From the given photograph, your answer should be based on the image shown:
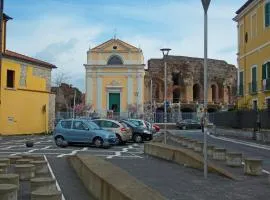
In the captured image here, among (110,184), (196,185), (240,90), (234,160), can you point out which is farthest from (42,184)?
(240,90)

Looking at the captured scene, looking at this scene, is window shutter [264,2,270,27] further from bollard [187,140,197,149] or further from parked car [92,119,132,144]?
bollard [187,140,197,149]

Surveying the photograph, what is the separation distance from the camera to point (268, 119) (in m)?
34.2

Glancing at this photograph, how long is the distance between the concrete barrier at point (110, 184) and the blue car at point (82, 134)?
14.5 m

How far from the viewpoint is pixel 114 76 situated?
8612 centimetres

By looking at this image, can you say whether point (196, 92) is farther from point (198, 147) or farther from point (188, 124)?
point (198, 147)

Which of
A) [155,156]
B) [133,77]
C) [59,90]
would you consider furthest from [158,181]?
[59,90]

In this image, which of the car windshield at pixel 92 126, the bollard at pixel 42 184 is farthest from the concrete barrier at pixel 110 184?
the car windshield at pixel 92 126

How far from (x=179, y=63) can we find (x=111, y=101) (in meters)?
17.9

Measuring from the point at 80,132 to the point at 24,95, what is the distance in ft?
59.6

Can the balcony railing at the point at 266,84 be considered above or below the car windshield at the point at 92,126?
above

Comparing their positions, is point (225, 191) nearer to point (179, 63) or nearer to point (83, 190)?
point (83, 190)

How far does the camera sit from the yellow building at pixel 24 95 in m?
42.2

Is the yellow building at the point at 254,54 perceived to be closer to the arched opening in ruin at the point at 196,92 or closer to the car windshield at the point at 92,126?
the car windshield at the point at 92,126

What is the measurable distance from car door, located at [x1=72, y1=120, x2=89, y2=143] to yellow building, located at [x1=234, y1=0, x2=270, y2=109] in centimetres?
1592
